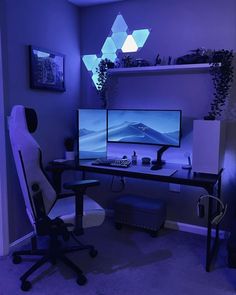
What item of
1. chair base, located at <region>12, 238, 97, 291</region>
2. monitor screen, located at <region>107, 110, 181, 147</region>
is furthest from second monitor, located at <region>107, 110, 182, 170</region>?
chair base, located at <region>12, 238, 97, 291</region>

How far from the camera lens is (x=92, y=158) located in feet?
9.98

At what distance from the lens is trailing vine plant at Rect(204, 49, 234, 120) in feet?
8.13

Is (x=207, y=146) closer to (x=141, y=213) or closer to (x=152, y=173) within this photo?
(x=152, y=173)

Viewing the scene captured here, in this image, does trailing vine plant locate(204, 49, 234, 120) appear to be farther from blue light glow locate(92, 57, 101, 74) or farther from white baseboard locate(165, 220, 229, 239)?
blue light glow locate(92, 57, 101, 74)

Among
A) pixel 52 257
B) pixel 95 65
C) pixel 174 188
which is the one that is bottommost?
pixel 52 257

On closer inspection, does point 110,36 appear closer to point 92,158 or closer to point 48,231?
point 92,158

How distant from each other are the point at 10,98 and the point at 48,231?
115 cm

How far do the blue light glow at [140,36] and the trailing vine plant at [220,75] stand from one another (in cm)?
73

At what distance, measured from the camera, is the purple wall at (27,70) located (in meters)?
2.40

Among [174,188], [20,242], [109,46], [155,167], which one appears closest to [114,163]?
[155,167]

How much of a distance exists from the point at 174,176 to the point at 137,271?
0.80 m

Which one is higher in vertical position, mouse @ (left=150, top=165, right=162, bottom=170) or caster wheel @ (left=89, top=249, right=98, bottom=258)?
mouse @ (left=150, top=165, right=162, bottom=170)

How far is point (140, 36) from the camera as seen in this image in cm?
299

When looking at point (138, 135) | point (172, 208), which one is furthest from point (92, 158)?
point (172, 208)
